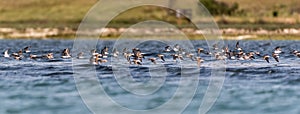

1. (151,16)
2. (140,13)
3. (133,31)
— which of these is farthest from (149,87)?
(140,13)

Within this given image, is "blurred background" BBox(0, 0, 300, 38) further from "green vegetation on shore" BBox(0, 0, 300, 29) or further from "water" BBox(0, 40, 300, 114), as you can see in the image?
"water" BBox(0, 40, 300, 114)

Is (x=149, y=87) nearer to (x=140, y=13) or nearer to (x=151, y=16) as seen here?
(x=151, y=16)

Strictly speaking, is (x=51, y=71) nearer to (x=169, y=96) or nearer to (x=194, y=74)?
(x=194, y=74)

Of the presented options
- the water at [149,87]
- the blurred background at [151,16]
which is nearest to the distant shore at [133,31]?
the blurred background at [151,16]

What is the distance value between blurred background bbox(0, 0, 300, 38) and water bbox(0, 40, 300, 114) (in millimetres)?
59410

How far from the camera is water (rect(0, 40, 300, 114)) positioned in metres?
38.9

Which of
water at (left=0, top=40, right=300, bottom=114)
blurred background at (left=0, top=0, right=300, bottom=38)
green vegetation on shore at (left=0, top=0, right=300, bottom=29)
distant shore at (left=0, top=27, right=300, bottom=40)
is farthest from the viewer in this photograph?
green vegetation on shore at (left=0, top=0, right=300, bottom=29)

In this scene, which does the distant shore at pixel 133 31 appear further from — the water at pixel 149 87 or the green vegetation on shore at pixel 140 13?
the water at pixel 149 87

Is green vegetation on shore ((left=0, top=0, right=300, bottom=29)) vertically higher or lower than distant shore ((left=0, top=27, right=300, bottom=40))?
higher

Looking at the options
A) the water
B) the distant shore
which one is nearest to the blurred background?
the distant shore

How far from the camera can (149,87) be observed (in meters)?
46.3

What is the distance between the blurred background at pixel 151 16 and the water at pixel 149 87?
5941 centimetres

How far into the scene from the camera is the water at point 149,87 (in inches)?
1533

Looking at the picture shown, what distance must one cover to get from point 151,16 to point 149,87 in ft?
307
